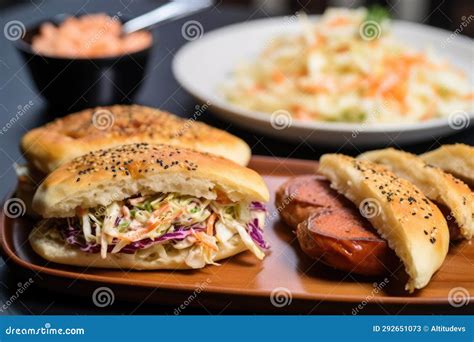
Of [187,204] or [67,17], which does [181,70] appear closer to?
[67,17]

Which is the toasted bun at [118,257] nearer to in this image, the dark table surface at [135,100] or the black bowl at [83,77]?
the dark table surface at [135,100]

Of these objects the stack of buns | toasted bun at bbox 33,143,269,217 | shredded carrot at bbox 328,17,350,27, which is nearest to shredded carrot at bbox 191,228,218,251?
toasted bun at bbox 33,143,269,217

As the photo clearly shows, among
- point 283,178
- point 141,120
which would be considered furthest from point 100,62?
point 283,178

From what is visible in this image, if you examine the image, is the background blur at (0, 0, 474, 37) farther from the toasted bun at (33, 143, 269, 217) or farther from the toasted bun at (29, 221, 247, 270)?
the toasted bun at (29, 221, 247, 270)

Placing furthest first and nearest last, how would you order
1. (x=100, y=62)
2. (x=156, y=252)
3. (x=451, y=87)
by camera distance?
(x=451, y=87)
(x=100, y=62)
(x=156, y=252)

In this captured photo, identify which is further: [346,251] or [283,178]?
[283,178]

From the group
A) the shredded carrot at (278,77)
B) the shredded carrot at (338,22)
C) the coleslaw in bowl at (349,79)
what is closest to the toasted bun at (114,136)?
the coleslaw in bowl at (349,79)
